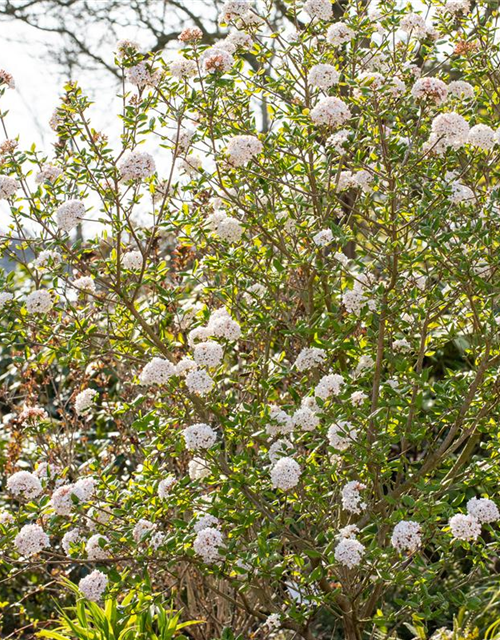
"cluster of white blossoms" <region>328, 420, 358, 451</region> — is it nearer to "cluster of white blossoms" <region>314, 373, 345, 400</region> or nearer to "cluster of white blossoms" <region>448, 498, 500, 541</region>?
"cluster of white blossoms" <region>314, 373, 345, 400</region>

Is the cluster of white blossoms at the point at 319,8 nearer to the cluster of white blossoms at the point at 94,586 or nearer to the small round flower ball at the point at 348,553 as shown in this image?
the small round flower ball at the point at 348,553

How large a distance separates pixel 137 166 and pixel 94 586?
1.56m

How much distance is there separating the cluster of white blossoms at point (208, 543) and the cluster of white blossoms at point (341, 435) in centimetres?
54

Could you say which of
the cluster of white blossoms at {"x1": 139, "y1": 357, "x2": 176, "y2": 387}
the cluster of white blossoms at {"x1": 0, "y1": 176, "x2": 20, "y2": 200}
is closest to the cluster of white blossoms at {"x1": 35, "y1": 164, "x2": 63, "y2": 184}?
the cluster of white blossoms at {"x1": 0, "y1": 176, "x2": 20, "y2": 200}

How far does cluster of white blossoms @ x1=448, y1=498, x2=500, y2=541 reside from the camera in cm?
265

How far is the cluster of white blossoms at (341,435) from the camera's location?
291 centimetres

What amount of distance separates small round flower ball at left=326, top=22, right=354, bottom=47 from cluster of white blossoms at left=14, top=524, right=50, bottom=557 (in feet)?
7.10

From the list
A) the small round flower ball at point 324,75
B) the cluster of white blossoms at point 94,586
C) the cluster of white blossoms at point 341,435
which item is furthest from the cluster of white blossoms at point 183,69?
the cluster of white blossoms at point 94,586

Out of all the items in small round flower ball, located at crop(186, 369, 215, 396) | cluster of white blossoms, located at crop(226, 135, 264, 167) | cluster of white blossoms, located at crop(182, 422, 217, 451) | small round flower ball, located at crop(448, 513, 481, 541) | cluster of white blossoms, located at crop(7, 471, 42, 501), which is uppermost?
cluster of white blossoms, located at crop(226, 135, 264, 167)

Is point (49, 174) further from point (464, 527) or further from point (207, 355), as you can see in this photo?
point (464, 527)

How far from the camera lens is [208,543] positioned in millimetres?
2781

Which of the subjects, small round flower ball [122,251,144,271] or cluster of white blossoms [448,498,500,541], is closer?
cluster of white blossoms [448,498,500,541]

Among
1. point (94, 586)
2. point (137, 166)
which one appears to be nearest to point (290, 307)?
point (137, 166)

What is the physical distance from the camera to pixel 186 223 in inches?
132
